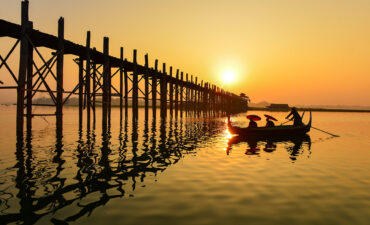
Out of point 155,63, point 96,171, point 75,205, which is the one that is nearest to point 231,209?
point 75,205

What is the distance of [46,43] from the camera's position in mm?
18547

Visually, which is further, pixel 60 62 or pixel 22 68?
pixel 60 62

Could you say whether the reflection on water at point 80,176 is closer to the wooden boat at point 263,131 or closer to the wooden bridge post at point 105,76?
the wooden boat at point 263,131

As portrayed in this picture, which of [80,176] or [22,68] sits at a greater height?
[22,68]

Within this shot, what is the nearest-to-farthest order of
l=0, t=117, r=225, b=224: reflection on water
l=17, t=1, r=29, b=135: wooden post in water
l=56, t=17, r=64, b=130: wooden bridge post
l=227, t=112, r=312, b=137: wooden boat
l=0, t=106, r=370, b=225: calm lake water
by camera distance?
l=0, t=106, r=370, b=225: calm lake water
l=0, t=117, r=225, b=224: reflection on water
l=17, t=1, r=29, b=135: wooden post in water
l=227, t=112, r=312, b=137: wooden boat
l=56, t=17, r=64, b=130: wooden bridge post

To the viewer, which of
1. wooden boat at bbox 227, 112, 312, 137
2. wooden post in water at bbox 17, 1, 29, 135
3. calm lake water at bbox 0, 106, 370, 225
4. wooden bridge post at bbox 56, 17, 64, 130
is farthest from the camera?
wooden bridge post at bbox 56, 17, 64, 130

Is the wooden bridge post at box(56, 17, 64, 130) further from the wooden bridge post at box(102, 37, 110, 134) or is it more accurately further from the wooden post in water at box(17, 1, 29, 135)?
the wooden bridge post at box(102, 37, 110, 134)

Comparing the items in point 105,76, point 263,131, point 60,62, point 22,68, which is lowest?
point 263,131

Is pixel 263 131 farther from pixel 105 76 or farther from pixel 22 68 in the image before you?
pixel 22 68

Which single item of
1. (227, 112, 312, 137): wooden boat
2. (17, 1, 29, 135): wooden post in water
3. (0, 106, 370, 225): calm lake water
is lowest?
(0, 106, 370, 225): calm lake water

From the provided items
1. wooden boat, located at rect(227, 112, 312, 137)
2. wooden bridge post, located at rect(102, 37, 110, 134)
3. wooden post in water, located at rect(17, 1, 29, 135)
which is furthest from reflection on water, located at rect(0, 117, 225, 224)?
wooden bridge post, located at rect(102, 37, 110, 134)

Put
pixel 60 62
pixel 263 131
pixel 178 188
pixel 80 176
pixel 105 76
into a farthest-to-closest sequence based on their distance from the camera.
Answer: pixel 105 76 < pixel 60 62 < pixel 263 131 < pixel 80 176 < pixel 178 188

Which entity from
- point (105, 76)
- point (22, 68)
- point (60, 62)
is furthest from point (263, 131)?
point (22, 68)

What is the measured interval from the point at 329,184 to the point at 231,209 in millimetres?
3446
